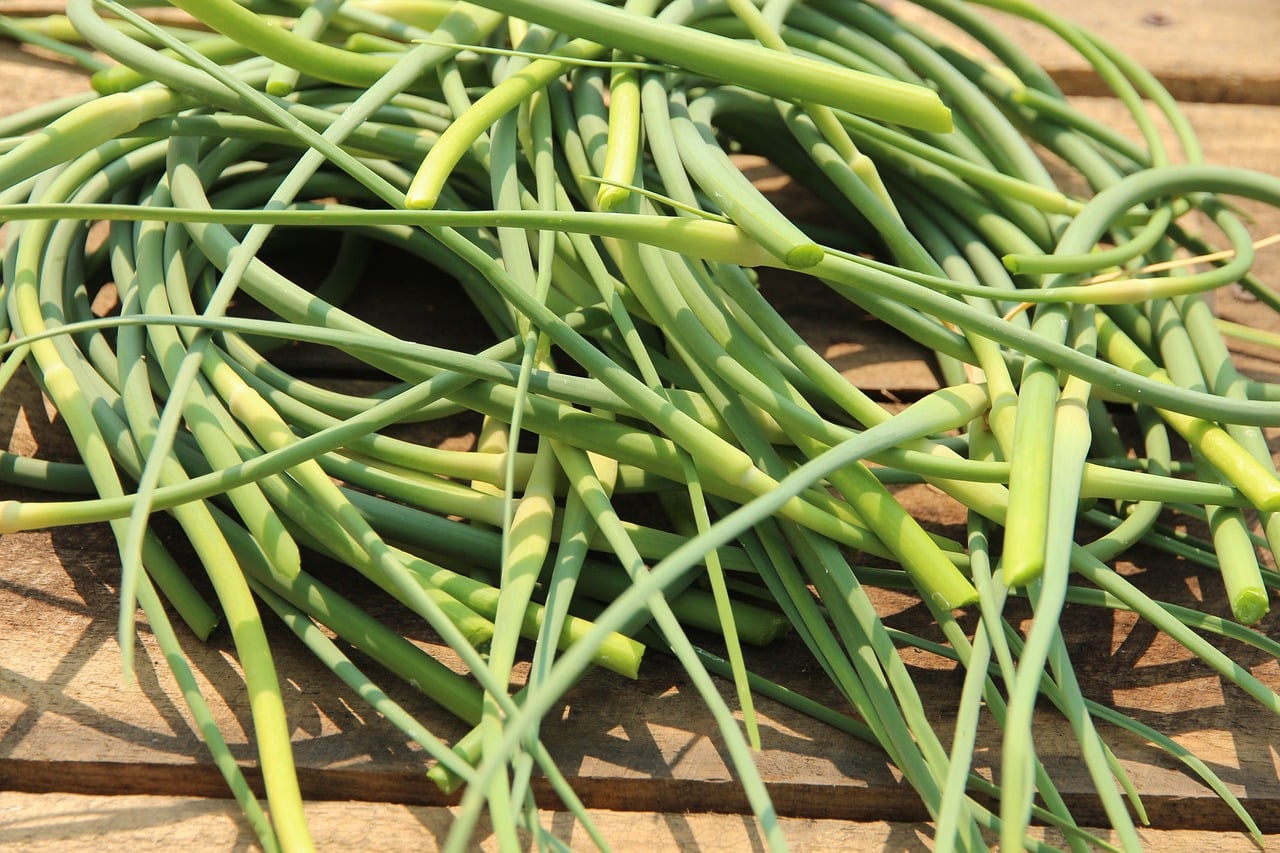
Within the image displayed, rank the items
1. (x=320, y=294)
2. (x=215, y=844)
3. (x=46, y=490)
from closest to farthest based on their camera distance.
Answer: (x=215, y=844) < (x=46, y=490) < (x=320, y=294)

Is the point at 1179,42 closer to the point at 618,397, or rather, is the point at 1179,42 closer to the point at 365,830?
the point at 618,397

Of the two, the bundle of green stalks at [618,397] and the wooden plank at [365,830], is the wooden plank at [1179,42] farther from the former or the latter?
the wooden plank at [365,830]

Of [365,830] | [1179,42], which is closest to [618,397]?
[365,830]

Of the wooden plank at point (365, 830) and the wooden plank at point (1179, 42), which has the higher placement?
the wooden plank at point (1179, 42)

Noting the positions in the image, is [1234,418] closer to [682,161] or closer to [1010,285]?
[1010,285]

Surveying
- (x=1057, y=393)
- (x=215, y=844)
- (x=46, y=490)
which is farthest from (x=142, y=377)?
(x=1057, y=393)

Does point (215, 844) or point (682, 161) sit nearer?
point (215, 844)

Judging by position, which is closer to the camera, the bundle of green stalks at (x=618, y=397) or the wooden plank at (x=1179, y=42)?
the bundle of green stalks at (x=618, y=397)

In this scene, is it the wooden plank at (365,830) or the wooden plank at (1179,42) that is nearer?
the wooden plank at (365,830)

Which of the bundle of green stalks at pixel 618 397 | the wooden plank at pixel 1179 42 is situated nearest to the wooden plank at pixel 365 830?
the bundle of green stalks at pixel 618 397
